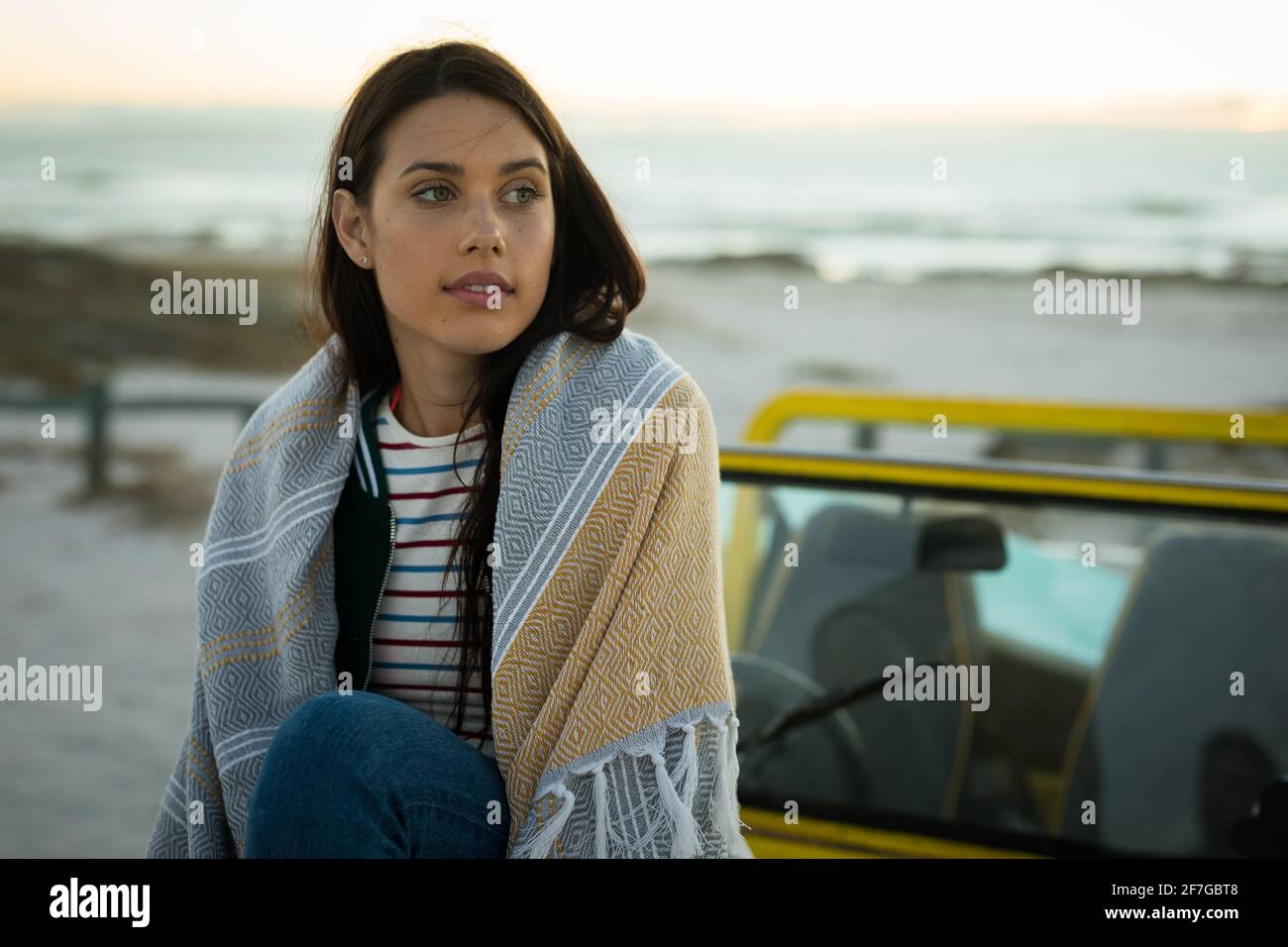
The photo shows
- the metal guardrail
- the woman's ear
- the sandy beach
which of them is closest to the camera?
the woman's ear

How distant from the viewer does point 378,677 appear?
6.16 ft

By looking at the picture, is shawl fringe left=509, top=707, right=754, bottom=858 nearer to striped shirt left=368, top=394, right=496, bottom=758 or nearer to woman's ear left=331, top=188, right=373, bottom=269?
striped shirt left=368, top=394, right=496, bottom=758

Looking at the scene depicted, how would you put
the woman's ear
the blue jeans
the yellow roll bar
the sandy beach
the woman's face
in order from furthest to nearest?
the sandy beach, the yellow roll bar, the woman's ear, the woman's face, the blue jeans

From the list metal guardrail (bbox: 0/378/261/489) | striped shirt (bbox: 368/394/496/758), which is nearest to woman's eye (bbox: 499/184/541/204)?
A: striped shirt (bbox: 368/394/496/758)

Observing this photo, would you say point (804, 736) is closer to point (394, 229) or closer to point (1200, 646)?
point (1200, 646)

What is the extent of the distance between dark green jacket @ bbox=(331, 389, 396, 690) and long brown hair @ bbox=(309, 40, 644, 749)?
0.43 ft

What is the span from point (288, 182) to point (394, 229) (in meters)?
32.4

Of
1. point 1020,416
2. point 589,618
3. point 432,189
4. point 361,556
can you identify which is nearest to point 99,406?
point 1020,416

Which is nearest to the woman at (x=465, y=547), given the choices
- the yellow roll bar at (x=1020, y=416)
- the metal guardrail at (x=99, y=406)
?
the yellow roll bar at (x=1020, y=416)

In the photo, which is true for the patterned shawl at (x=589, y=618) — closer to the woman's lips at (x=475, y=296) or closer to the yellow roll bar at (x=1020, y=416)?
the woman's lips at (x=475, y=296)

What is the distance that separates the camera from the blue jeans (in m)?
1.51

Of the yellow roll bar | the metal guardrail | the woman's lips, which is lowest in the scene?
the yellow roll bar

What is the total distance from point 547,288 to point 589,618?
54 centimetres
